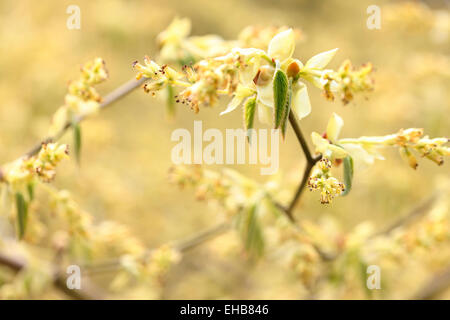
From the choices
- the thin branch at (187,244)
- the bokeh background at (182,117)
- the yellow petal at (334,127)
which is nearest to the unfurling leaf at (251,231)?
the thin branch at (187,244)

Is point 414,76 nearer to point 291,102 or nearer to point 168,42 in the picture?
point 168,42

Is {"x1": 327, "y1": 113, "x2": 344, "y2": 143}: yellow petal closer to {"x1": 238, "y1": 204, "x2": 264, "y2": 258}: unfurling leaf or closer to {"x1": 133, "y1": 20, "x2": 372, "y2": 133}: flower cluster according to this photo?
{"x1": 133, "y1": 20, "x2": 372, "y2": 133}: flower cluster

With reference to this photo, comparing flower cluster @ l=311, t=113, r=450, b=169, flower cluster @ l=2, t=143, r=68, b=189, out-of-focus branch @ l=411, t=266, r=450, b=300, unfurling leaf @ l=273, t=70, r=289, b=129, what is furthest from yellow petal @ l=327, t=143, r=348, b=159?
out-of-focus branch @ l=411, t=266, r=450, b=300

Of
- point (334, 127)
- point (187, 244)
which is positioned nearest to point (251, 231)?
point (187, 244)

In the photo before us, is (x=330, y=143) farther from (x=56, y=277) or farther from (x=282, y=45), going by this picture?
(x=56, y=277)

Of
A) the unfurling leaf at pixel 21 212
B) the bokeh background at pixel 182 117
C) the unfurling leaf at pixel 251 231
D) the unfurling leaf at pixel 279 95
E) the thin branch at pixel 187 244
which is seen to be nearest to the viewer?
the unfurling leaf at pixel 279 95

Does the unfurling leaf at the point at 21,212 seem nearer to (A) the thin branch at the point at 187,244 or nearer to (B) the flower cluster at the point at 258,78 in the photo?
(A) the thin branch at the point at 187,244
